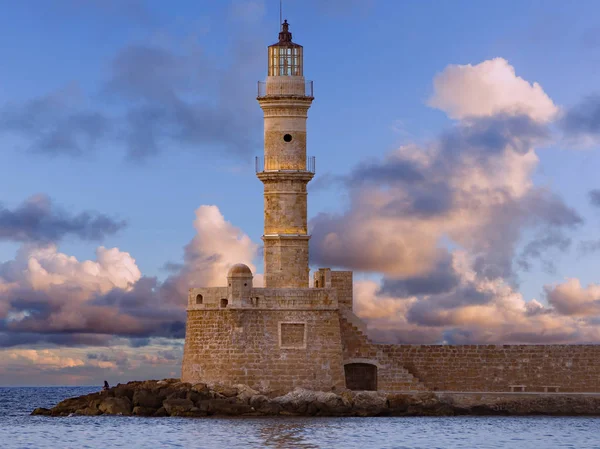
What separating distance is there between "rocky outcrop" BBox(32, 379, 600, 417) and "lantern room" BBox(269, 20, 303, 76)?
35.6 feet

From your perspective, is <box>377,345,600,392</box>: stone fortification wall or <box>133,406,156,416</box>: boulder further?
<box>377,345,600,392</box>: stone fortification wall

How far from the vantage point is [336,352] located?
4034 centimetres

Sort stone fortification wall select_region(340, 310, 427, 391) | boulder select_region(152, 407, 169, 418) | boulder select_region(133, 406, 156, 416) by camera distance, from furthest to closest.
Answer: boulder select_region(133, 406, 156, 416)
stone fortification wall select_region(340, 310, 427, 391)
boulder select_region(152, 407, 169, 418)

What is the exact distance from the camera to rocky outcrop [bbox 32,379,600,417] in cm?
3903

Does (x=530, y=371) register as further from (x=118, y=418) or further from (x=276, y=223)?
(x=118, y=418)

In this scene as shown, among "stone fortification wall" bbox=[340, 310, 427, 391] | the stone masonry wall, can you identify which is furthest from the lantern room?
"stone fortification wall" bbox=[340, 310, 427, 391]

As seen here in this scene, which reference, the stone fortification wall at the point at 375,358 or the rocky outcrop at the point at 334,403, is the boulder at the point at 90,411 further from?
the stone fortification wall at the point at 375,358

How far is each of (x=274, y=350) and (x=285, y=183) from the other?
19.0ft

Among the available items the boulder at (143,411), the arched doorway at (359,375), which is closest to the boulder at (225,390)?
the boulder at (143,411)

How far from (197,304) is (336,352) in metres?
4.73

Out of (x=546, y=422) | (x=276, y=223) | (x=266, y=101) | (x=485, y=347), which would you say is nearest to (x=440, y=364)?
(x=485, y=347)

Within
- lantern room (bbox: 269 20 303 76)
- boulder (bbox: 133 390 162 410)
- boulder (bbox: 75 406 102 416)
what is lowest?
boulder (bbox: 75 406 102 416)

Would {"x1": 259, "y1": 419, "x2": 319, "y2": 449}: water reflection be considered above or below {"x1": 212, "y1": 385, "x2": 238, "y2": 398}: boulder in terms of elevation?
below

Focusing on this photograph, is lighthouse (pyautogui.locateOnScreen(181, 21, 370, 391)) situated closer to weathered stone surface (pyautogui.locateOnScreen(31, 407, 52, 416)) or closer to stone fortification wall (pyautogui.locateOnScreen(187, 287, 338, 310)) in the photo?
stone fortification wall (pyautogui.locateOnScreen(187, 287, 338, 310))
